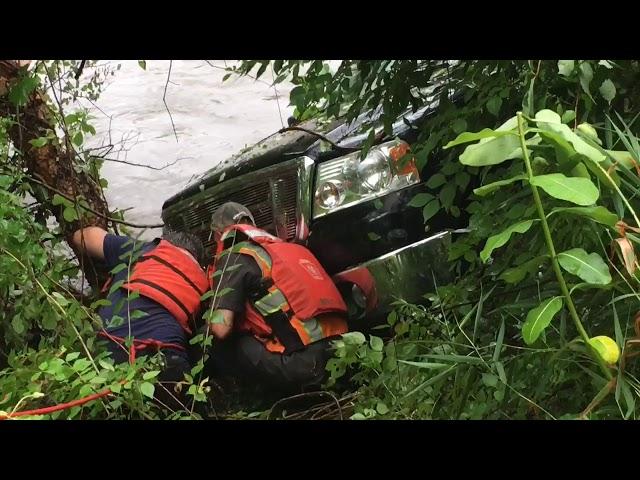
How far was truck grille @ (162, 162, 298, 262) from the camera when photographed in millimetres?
1596

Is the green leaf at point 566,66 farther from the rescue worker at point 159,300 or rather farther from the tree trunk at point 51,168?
the tree trunk at point 51,168

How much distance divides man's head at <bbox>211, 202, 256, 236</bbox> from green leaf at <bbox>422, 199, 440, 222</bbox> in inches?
14.3

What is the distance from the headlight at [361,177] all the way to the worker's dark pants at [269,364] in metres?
0.30

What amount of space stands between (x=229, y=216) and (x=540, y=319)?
2.55 feet

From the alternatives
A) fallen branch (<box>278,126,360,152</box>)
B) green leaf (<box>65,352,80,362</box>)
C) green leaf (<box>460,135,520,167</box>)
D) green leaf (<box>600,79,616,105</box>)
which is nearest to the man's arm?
green leaf (<box>65,352,80,362</box>)

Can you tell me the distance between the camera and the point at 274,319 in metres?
1.55

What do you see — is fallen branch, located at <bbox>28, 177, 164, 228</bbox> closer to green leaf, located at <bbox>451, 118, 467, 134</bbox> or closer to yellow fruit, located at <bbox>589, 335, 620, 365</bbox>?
green leaf, located at <bbox>451, 118, 467, 134</bbox>

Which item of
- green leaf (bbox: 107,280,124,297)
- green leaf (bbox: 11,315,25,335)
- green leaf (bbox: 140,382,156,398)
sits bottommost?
green leaf (bbox: 140,382,156,398)

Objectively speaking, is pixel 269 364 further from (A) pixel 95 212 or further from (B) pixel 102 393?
(A) pixel 95 212

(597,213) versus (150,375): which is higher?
(597,213)

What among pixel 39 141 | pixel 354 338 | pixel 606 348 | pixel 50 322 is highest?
pixel 39 141

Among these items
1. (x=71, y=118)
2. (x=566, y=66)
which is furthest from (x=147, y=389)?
(x=566, y=66)
